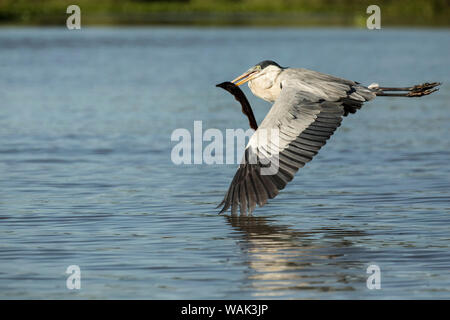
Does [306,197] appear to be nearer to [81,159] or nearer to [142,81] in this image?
[81,159]

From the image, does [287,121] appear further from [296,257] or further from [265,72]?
[296,257]

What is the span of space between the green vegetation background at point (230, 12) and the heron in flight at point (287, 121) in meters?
55.8

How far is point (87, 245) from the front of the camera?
9203mm

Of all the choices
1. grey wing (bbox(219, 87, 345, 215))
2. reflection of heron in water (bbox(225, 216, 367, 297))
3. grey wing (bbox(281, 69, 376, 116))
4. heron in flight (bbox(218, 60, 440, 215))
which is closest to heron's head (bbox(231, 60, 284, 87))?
heron in flight (bbox(218, 60, 440, 215))

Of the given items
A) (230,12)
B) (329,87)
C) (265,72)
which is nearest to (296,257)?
(329,87)

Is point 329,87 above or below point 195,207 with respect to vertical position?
above

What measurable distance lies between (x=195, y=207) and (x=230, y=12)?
7757 centimetres

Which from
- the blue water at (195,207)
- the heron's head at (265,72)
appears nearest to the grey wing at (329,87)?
the heron's head at (265,72)

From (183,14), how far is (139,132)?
70486mm

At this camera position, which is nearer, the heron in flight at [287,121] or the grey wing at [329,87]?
the heron in flight at [287,121]

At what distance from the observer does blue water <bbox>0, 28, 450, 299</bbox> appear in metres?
7.99

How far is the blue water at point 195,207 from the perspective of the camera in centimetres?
799

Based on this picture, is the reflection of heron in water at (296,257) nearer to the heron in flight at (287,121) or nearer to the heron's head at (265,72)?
the heron in flight at (287,121)

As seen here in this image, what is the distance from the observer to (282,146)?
8.62m
